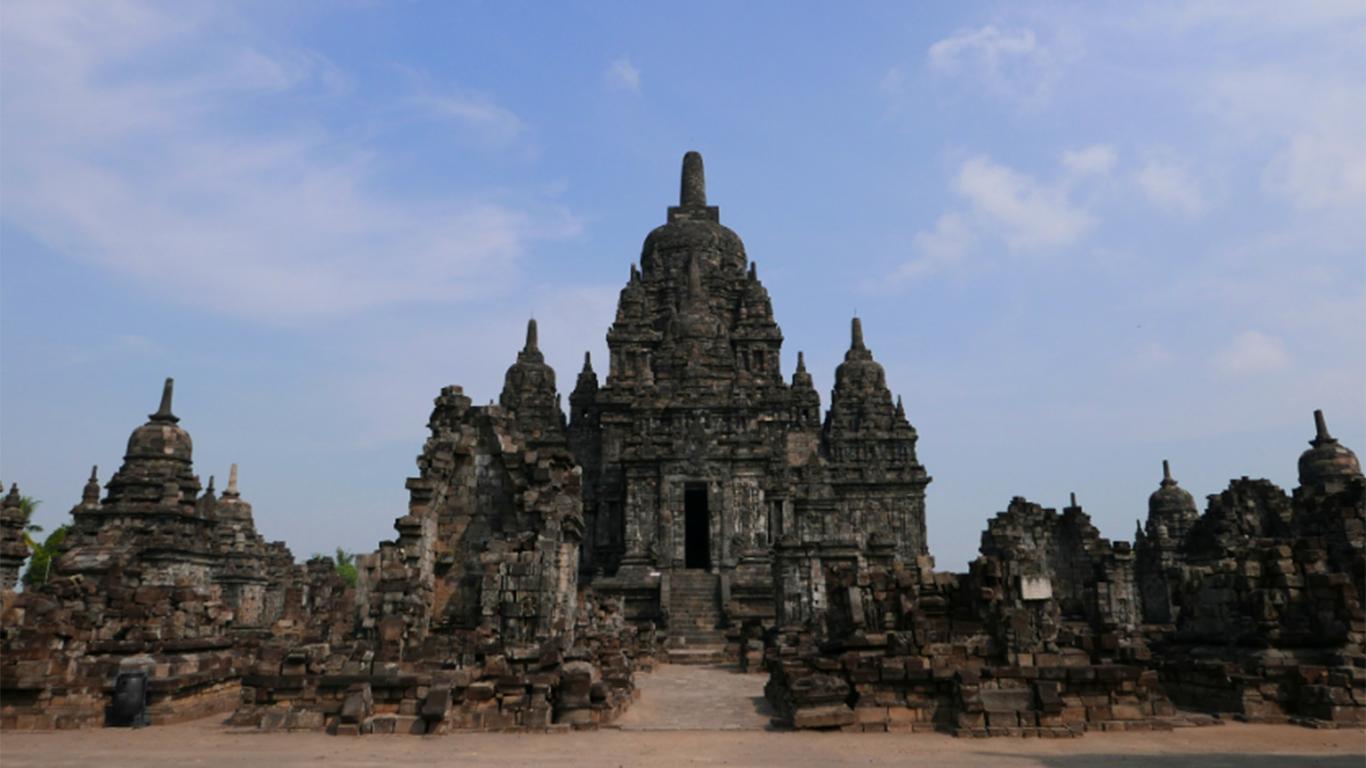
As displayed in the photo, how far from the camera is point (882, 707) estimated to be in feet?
37.0

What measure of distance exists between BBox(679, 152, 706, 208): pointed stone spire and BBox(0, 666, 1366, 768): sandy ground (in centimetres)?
4223

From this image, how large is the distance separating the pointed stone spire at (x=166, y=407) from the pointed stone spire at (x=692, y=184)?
3037 cm

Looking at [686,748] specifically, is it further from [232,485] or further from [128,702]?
[232,485]

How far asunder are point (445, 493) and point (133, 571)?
314 inches

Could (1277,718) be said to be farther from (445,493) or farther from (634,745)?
(445,493)

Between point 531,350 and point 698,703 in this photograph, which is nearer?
point 698,703

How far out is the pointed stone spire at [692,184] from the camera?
2012 inches

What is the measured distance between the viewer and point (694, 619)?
88.7 ft

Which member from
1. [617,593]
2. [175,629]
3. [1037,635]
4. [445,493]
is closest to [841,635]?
[1037,635]

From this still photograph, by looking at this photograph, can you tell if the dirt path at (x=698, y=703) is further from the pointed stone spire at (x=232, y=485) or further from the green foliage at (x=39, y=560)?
the green foliage at (x=39, y=560)

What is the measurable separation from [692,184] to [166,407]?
107 feet

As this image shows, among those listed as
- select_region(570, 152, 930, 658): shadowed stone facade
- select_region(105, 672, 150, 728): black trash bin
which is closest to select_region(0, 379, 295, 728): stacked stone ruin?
select_region(105, 672, 150, 728): black trash bin

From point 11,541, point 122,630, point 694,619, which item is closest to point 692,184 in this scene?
point 694,619

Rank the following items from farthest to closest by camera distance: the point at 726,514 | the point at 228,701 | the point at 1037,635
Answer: the point at 726,514
the point at 228,701
the point at 1037,635
